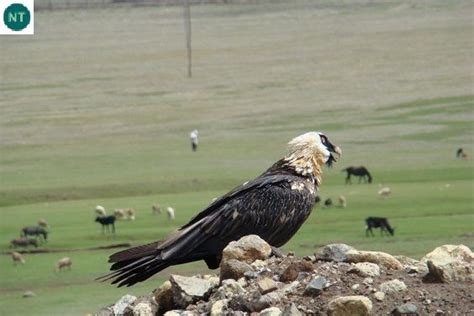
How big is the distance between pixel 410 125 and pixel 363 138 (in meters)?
3.20

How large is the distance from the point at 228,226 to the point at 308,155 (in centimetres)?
98

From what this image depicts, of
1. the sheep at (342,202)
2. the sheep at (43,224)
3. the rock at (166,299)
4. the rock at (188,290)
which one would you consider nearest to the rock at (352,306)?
the rock at (188,290)

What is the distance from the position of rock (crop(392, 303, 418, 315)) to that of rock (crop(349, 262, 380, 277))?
0.53 m

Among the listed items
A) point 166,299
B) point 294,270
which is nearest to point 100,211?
point 166,299

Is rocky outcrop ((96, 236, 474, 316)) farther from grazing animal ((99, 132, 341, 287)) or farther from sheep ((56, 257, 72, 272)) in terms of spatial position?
sheep ((56, 257, 72, 272))

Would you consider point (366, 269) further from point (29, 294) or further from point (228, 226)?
point (29, 294)

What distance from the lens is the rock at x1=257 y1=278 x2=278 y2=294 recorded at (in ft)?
26.9

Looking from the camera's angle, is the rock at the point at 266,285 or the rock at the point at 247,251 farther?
the rock at the point at 247,251

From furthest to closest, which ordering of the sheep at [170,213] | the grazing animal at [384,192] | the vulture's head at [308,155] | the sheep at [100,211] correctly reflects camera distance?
the grazing animal at [384,192] < the sheep at [100,211] < the sheep at [170,213] < the vulture's head at [308,155]

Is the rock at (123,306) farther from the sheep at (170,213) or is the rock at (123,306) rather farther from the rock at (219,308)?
the sheep at (170,213)

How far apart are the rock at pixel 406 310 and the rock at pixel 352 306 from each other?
0.13m

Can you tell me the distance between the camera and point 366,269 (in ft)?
27.3

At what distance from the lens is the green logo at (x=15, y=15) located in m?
30.7

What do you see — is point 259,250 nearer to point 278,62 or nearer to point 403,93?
point 403,93
